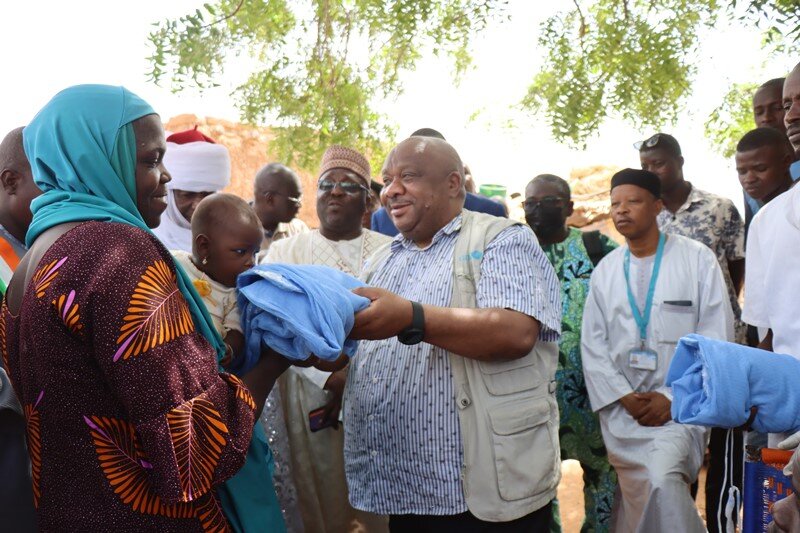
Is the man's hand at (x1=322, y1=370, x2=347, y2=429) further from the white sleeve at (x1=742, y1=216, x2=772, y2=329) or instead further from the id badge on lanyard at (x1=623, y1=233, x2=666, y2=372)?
the white sleeve at (x1=742, y1=216, x2=772, y2=329)

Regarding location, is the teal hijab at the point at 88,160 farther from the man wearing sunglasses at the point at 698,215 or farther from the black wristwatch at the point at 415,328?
the man wearing sunglasses at the point at 698,215

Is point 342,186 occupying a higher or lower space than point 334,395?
higher

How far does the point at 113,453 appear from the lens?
6.79 ft

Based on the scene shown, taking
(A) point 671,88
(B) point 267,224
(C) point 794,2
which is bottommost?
(B) point 267,224

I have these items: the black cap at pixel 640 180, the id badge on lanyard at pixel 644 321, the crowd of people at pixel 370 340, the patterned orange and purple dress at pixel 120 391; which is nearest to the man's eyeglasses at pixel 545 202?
the crowd of people at pixel 370 340

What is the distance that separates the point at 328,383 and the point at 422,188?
1.38 m

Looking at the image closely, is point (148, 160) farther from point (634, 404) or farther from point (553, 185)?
point (553, 185)

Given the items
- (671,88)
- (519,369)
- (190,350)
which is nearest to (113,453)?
(190,350)

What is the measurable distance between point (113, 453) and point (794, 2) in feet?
12.2

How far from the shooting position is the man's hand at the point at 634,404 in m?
4.55

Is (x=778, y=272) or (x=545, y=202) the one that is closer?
(x=778, y=272)

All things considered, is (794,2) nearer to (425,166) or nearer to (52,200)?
(425,166)

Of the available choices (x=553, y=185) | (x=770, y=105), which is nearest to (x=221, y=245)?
(x=553, y=185)

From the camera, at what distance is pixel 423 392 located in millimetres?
3066
